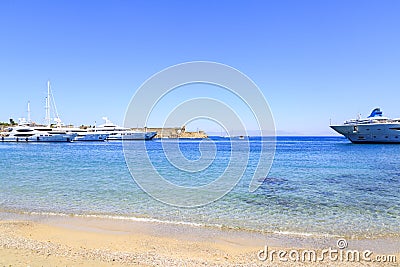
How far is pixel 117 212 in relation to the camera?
11.2 m

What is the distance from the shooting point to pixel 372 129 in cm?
7244

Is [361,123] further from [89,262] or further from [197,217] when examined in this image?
[89,262]

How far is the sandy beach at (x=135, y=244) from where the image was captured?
6.49 metres

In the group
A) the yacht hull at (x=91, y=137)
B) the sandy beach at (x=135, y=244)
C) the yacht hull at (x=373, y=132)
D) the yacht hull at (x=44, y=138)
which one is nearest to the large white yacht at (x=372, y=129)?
the yacht hull at (x=373, y=132)

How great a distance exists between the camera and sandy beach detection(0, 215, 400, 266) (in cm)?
649

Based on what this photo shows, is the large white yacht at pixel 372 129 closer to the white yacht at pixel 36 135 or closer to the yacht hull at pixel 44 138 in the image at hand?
the yacht hull at pixel 44 138

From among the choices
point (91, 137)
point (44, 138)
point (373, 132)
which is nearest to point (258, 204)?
point (373, 132)

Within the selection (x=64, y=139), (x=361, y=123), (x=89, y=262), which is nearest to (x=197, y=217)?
(x=89, y=262)

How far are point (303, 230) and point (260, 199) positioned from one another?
444 centimetres

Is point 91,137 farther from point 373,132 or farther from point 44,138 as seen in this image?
point 373,132

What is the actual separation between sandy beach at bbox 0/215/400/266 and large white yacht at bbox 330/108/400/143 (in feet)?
240

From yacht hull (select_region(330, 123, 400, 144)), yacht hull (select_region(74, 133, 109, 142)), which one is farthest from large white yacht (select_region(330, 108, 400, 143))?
yacht hull (select_region(74, 133, 109, 142))

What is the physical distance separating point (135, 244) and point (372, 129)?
253 feet

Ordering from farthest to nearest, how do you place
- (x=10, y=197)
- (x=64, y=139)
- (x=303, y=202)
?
(x=64, y=139) < (x=10, y=197) < (x=303, y=202)
